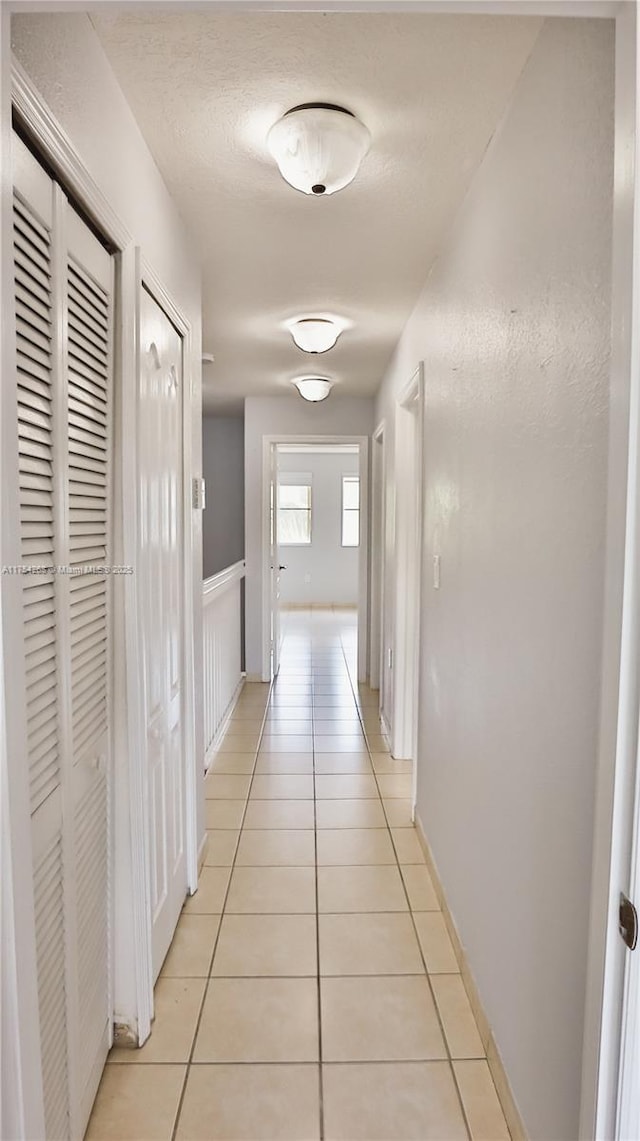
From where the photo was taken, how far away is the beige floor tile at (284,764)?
3.71 m

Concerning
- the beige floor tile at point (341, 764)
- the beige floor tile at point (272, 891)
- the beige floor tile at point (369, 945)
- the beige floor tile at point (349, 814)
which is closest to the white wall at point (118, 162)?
the beige floor tile at point (272, 891)

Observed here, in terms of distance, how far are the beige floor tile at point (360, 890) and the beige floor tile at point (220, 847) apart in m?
0.39

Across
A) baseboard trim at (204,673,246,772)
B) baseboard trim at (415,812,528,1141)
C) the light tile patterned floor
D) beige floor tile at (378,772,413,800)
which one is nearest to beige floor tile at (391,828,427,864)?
the light tile patterned floor

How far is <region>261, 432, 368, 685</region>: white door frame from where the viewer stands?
5625mm

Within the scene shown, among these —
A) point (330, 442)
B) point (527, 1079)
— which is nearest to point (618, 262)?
point (527, 1079)

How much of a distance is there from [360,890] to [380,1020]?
0.67 m

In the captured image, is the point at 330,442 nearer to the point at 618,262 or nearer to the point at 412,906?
the point at 412,906

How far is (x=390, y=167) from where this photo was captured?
77.4 inches

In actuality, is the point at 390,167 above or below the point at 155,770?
above

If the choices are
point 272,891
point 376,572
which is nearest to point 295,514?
point 376,572

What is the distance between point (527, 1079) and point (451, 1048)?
40 centimetres

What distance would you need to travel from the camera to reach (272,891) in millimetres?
2545

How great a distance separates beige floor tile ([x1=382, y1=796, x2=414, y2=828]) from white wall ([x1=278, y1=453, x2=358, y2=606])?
6.92 m

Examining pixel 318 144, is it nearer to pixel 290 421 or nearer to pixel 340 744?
pixel 340 744
